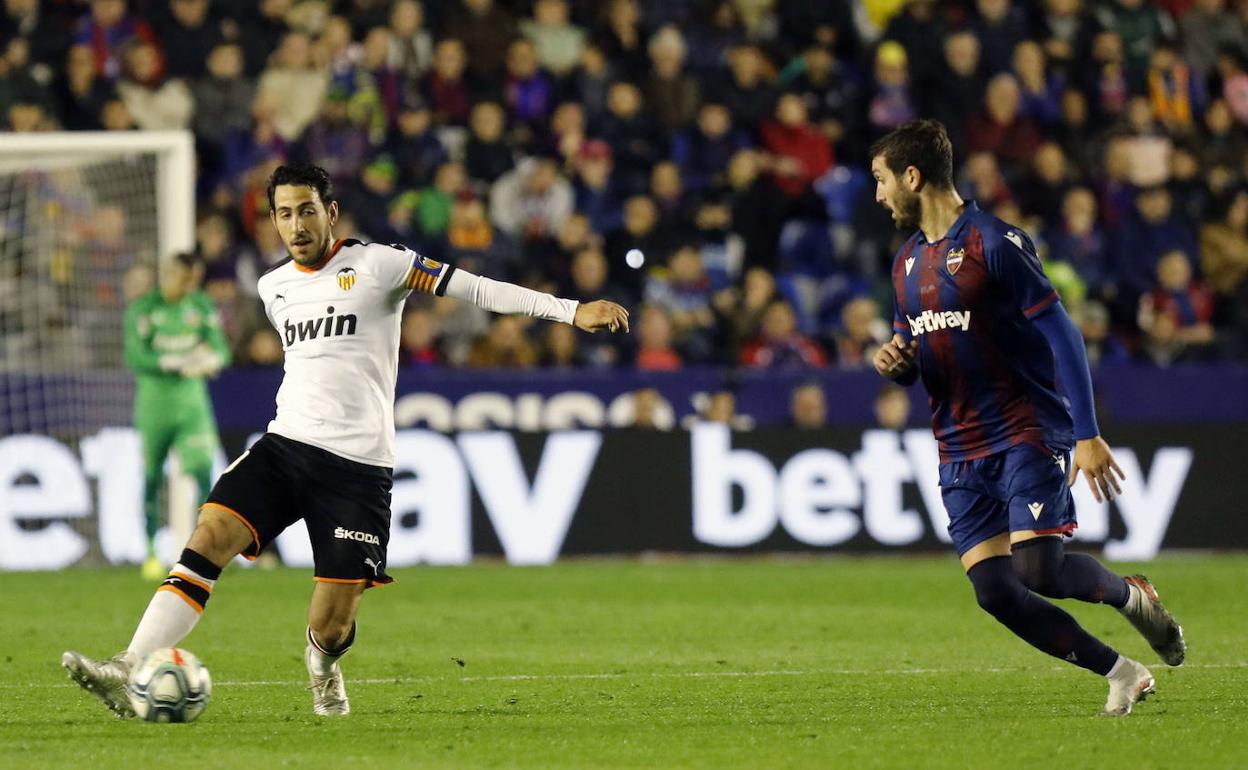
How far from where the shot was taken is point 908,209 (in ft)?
23.7

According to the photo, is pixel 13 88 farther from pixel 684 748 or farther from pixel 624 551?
pixel 684 748

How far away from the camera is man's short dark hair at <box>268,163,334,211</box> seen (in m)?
7.27

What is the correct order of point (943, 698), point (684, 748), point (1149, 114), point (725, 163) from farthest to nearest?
point (1149, 114) < point (725, 163) < point (943, 698) < point (684, 748)

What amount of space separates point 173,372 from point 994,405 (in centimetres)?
813

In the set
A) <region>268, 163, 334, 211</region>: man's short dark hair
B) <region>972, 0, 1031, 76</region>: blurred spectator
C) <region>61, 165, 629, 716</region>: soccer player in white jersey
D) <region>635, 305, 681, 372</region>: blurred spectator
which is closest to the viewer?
<region>61, 165, 629, 716</region>: soccer player in white jersey

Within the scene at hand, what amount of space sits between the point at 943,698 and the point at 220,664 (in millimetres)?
3298

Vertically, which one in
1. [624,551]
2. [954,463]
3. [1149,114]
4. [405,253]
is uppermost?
[1149,114]

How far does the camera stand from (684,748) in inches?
257

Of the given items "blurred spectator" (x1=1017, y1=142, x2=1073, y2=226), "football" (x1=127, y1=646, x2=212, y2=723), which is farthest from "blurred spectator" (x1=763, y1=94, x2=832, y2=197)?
"football" (x1=127, y1=646, x2=212, y2=723)

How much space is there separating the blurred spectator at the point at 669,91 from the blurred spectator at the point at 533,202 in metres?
1.50

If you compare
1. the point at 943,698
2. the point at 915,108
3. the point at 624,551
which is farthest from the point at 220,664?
the point at 915,108

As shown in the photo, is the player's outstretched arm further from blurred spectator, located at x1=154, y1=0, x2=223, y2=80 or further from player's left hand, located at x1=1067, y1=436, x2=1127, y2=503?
blurred spectator, located at x1=154, y1=0, x2=223, y2=80

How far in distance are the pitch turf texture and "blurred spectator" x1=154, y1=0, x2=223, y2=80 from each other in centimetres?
545

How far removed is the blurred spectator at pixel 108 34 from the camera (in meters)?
17.8
